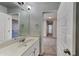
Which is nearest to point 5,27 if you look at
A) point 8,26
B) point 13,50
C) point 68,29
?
point 8,26

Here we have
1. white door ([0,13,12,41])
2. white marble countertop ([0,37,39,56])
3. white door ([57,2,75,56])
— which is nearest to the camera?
white door ([57,2,75,56])

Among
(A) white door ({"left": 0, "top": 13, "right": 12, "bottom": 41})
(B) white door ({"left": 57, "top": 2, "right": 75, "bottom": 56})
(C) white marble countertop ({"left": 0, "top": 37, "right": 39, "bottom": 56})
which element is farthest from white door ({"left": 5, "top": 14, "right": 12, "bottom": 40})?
(B) white door ({"left": 57, "top": 2, "right": 75, "bottom": 56})

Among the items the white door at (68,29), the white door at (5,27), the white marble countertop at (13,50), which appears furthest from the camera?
the white door at (5,27)

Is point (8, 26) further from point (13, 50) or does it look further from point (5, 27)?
point (13, 50)

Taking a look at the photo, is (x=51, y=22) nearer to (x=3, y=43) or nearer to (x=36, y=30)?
(x=36, y=30)

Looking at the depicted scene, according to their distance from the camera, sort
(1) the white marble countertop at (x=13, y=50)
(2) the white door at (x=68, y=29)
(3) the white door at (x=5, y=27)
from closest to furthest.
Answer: (2) the white door at (x=68, y=29)
(1) the white marble countertop at (x=13, y=50)
(3) the white door at (x=5, y=27)

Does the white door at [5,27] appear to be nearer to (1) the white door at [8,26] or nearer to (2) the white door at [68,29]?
(1) the white door at [8,26]

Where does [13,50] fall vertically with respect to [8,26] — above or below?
below

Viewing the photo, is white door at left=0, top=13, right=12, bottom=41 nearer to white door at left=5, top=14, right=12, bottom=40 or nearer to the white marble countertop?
white door at left=5, top=14, right=12, bottom=40

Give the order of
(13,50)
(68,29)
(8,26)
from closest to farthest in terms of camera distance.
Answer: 1. (68,29)
2. (13,50)
3. (8,26)

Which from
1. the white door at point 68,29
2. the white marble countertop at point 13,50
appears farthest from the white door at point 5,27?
the white door at point 68,29

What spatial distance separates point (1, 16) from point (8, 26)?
18 centimetres

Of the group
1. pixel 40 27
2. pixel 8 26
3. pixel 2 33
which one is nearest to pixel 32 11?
pixel 40 27

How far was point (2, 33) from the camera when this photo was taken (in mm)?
1635
